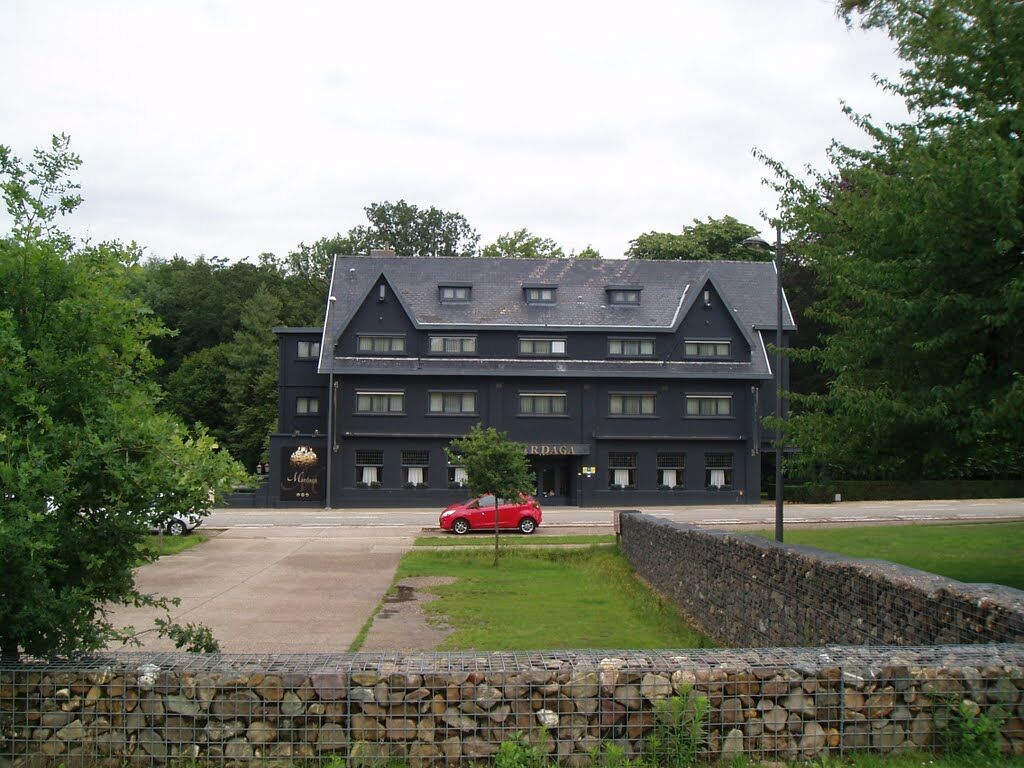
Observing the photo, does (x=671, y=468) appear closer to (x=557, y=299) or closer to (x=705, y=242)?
(x=557, y=299)

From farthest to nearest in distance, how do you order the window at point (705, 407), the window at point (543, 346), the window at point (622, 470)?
1. the window at point (543, 346)
2. the window at point (705, 407)
3. the window at point (622, 470)

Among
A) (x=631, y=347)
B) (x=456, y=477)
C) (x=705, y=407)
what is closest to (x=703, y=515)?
(x=705, y=407)

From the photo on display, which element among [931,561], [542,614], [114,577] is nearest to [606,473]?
[931,561]

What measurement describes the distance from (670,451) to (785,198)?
33760mm

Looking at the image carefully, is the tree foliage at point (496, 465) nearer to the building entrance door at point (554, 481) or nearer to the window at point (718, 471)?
the building entrance door at point (554, 481)

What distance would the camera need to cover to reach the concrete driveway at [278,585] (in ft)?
50.0

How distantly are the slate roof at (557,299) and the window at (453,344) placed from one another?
60 cm

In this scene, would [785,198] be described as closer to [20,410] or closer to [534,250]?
[20,410]

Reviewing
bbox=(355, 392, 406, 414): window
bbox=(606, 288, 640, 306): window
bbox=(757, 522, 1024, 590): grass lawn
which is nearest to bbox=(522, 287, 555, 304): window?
bbox=(606, 288, 640, 306): window

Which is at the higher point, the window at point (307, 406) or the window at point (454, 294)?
the window at point (454, 294)

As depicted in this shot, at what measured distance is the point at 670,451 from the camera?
49.6 metres

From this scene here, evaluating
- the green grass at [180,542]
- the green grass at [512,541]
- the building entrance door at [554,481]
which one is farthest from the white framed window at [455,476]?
the green grass at [180,542]

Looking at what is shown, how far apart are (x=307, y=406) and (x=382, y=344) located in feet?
19.9

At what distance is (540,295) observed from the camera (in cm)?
5166
